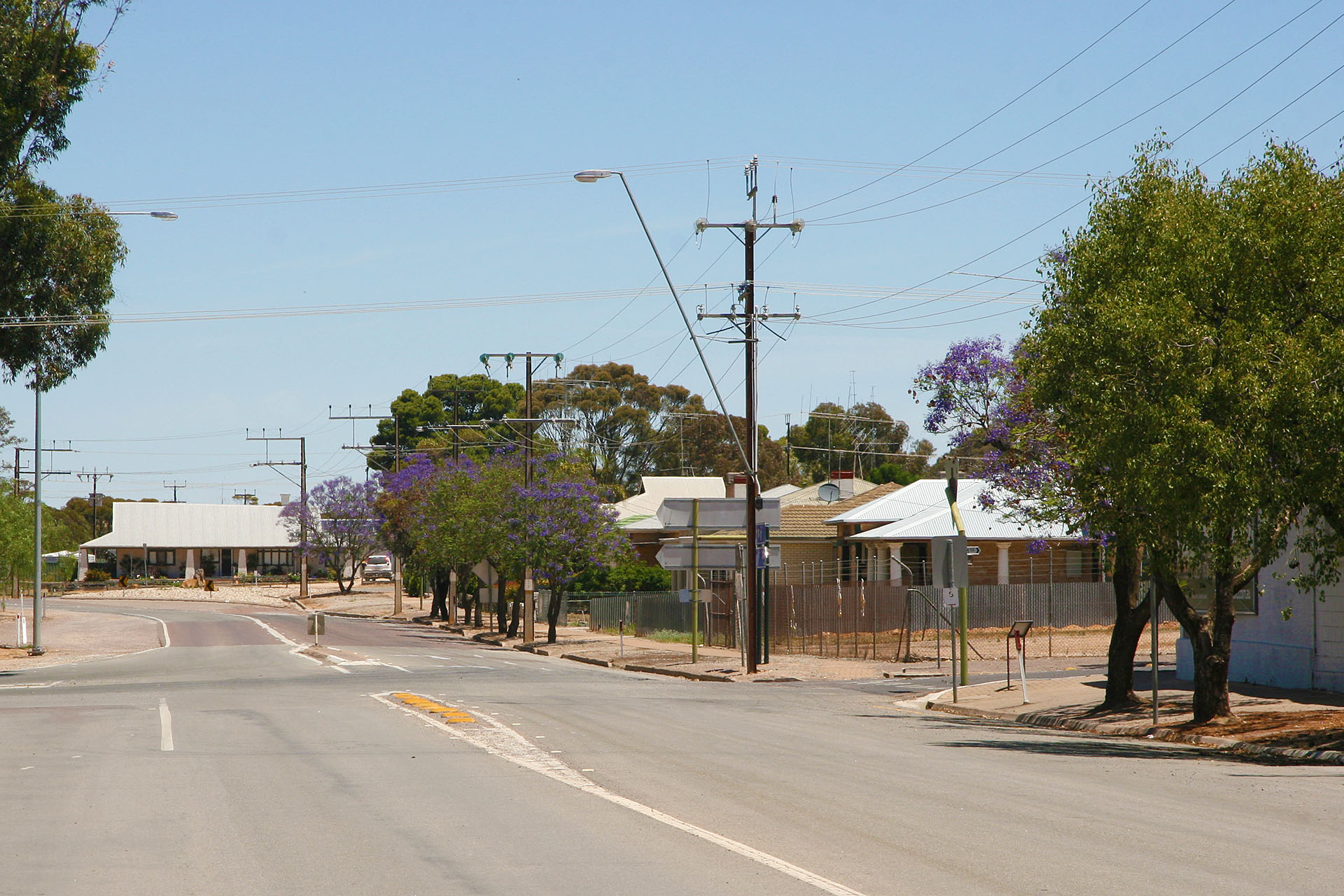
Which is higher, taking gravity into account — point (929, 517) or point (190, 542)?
point (929, 517)

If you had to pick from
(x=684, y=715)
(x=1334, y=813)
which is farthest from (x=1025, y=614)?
(x=1334, y=813)

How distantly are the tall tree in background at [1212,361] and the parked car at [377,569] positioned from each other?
89.3 metres

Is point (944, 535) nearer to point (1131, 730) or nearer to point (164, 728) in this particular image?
point (1131, 730)

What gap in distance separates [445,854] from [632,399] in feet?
285

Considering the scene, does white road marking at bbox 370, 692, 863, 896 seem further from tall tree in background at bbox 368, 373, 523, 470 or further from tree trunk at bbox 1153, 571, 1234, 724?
tall tree in background at bbox 368, 373, 523, 470

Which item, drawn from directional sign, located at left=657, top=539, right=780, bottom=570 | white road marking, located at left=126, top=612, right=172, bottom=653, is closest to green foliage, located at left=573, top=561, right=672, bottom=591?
white road marking, located at left=126, top=612, right=172, bottom=653

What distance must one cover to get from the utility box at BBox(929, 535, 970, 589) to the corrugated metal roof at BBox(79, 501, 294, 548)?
274ft

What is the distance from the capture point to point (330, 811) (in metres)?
9.64

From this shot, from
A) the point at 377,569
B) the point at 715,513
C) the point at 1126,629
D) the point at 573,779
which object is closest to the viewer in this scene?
the point at 573,779

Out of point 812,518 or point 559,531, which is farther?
point 812,518

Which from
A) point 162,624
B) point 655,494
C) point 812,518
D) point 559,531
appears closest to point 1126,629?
point 559,531

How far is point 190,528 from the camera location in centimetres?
10388

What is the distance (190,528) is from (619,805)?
10130 centimetres

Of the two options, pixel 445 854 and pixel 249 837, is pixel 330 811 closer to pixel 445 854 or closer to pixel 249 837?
pixel 249 837
